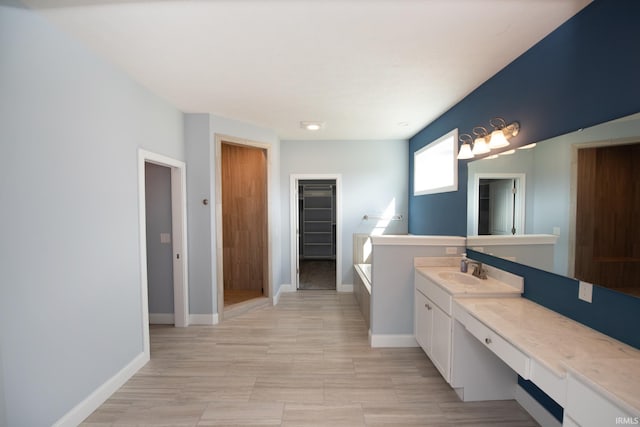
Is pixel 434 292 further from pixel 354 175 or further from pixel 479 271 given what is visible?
pixel 354 175

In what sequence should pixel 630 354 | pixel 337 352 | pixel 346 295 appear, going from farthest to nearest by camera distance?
pixel 346 295 → pixel 337 352 → pixel 630 354

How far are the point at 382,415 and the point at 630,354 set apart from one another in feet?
4.73

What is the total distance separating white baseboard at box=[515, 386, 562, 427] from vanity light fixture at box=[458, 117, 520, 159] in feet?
6.21

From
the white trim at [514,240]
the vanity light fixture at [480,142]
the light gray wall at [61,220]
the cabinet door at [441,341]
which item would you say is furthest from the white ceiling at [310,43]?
the cabinet door at [441,341]

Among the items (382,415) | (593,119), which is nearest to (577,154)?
(593,119)

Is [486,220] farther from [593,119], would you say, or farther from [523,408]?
[523,408]

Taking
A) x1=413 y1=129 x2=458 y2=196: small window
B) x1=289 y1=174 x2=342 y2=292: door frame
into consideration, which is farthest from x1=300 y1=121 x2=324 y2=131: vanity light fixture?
x1=413 y1=129 x2=458 y2=196: small window

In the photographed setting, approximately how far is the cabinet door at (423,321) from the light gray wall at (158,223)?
2.92m

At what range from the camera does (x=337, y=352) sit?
9.07ft

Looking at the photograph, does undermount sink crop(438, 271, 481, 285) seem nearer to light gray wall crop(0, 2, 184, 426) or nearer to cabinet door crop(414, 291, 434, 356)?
cabinet door crop(414, 291, 434, 356)

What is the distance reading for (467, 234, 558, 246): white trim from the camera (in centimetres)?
177

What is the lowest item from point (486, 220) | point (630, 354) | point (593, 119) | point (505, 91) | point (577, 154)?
point (630, 354)

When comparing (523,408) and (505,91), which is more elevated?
(505,91)

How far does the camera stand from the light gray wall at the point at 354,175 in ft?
15.6
